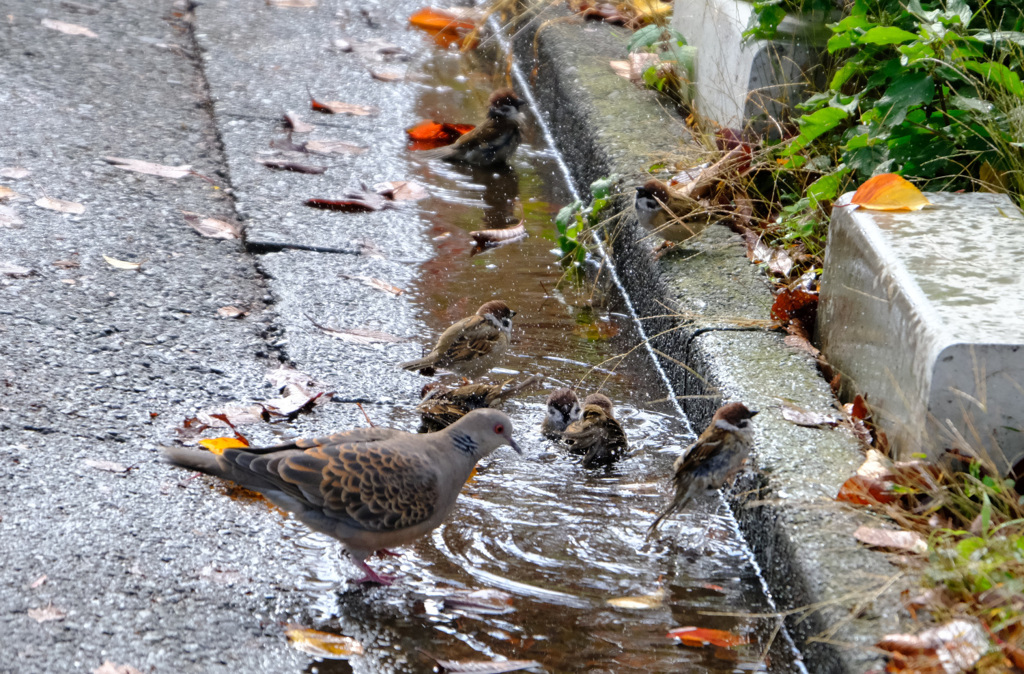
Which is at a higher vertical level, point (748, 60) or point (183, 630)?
point (748, 60)

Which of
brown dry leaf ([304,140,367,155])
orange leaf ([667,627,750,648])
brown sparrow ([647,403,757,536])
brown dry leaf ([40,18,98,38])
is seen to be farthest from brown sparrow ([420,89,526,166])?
orange leaf ([667,627,750,648])

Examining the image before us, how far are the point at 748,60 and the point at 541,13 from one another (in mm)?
3719

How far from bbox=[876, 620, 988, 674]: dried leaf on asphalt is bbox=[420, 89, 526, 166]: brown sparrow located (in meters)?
4.77

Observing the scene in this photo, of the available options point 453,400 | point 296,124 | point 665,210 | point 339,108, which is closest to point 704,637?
point 453,400

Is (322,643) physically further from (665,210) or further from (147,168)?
(147,168)

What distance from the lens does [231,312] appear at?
493cm

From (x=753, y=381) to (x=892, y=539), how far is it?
1.17 m

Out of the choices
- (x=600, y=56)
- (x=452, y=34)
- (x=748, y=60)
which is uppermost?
(x=748, y=60)

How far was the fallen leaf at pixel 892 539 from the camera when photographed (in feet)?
10.5

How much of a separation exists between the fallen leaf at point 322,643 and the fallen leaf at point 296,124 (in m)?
4.65

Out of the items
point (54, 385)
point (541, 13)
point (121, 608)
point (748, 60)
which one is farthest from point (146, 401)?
point (541, 13)

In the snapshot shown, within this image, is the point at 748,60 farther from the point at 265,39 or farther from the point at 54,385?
the point at 265,39

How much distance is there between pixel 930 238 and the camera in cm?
399

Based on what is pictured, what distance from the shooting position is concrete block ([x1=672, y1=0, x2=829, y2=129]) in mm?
5758
